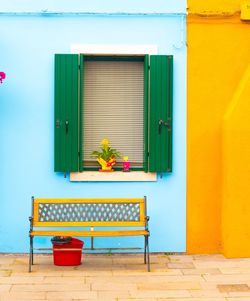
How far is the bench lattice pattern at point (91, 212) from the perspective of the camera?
853cm

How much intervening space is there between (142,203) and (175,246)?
0.94 meters

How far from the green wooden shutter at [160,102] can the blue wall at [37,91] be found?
0.52ft

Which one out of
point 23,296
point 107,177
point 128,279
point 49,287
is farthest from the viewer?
point 107,177

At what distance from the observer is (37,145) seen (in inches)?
352

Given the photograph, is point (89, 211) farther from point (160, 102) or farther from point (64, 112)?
point (160, 102)

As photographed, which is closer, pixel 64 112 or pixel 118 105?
pixel 64 112

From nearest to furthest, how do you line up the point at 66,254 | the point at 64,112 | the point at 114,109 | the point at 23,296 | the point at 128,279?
the point at 23,296 → the point at 128,279 → the point at 66,254 → the point at 64,112 → the point at 114,109

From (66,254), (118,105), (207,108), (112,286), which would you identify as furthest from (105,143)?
(112,286)

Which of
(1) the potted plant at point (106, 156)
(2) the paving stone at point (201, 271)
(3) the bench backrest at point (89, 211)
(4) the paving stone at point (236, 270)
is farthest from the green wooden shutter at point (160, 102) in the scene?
(4) the paving stone at point (236, 270)

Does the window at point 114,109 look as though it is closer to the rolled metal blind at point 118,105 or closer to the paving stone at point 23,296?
the rolled metal blind at point 118,105

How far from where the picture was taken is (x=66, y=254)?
27.2 feet

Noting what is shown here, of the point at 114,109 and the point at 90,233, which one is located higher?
the point at 114,109

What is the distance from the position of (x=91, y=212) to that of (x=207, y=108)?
6.94 feet

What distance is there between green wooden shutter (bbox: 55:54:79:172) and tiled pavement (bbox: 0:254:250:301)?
4.30ft
